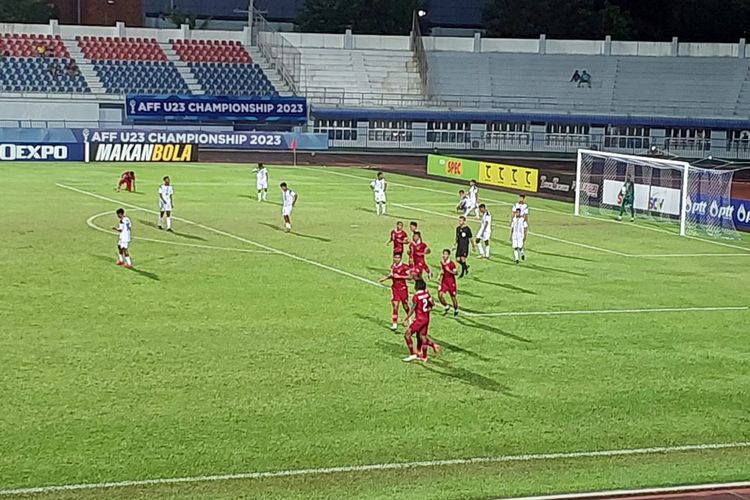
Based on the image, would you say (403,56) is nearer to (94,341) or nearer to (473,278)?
(473,278)

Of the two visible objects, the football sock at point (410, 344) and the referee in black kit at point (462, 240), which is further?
the referee in black kit at point (462, 240)

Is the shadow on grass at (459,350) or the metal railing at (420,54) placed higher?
the metal railing at (420,54)

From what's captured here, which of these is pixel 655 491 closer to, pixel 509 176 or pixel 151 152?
pixel 509 176

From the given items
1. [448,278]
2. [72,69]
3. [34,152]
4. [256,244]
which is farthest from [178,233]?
[72,69]

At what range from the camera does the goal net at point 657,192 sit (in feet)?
142

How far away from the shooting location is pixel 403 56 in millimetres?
86188

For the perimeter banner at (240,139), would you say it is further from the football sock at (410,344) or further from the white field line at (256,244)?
the football sock at (410,344)

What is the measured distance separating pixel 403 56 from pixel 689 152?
22.9 metres

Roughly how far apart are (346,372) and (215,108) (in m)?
57.9

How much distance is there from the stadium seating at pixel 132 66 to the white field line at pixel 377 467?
65.4 metres

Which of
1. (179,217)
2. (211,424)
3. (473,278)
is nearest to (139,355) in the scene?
(211,424)

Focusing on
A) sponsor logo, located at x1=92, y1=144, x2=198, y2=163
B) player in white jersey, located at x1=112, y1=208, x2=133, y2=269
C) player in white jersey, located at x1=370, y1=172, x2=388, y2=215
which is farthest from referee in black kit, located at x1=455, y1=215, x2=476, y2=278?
sponsor logo, located at x1=92, y1=144, x2=198, y2=163

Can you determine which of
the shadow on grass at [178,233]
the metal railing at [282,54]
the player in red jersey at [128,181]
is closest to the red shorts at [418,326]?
the shadow on grass at [178,233]

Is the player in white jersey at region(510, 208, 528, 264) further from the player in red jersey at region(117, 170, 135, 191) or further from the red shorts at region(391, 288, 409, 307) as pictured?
the player in red jersey at region(117, 170, 135, 191)
